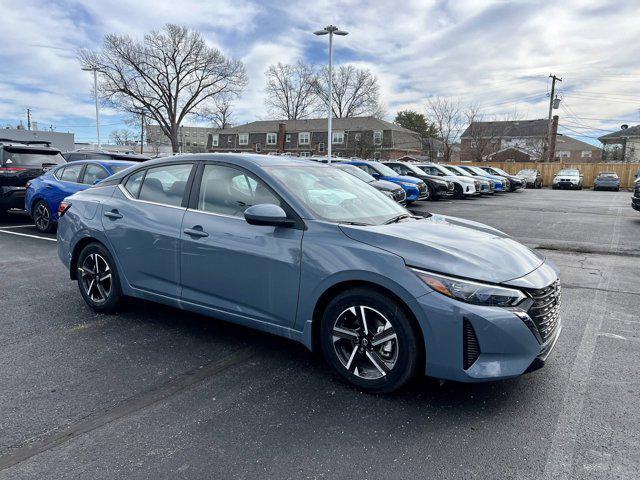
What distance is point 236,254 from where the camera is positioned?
3.56m

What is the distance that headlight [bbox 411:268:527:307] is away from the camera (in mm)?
2771

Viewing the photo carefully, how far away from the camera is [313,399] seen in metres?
3.09

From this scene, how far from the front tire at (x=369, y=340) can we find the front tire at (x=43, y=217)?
829 cm

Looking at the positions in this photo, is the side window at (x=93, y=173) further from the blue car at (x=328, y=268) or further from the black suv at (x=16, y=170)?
the blue car at (x=328, y=268)

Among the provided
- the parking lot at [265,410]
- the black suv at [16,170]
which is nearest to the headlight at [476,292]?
the parking lot at [265,410]

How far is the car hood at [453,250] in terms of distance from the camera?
2.88 metres

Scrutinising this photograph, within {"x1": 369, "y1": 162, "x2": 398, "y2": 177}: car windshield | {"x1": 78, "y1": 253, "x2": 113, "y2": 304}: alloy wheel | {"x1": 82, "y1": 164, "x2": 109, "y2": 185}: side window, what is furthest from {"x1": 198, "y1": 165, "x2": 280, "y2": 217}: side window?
{"x1": 369, "y1": 162, "x2": 398, "y2": 177}: car windshield

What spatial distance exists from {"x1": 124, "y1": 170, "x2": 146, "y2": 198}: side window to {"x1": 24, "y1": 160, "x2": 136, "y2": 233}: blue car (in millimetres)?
4630

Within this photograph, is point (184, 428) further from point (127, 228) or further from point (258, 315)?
point (127, 228)

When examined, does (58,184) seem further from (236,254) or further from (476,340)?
(476,340)

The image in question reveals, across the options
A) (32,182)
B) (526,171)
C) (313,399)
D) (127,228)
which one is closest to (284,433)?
(313,399)

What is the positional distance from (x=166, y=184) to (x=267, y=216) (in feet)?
4.79

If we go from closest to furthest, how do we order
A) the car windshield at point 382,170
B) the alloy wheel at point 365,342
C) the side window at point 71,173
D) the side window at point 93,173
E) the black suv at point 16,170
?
1. the alloy wheel at point 365,342
2. the side window at point 93,173
3. the side window at point 71,173
4. the black suv at point 16,170
5. the car windshield at point 382,170

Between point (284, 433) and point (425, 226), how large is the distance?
5.98 ft
